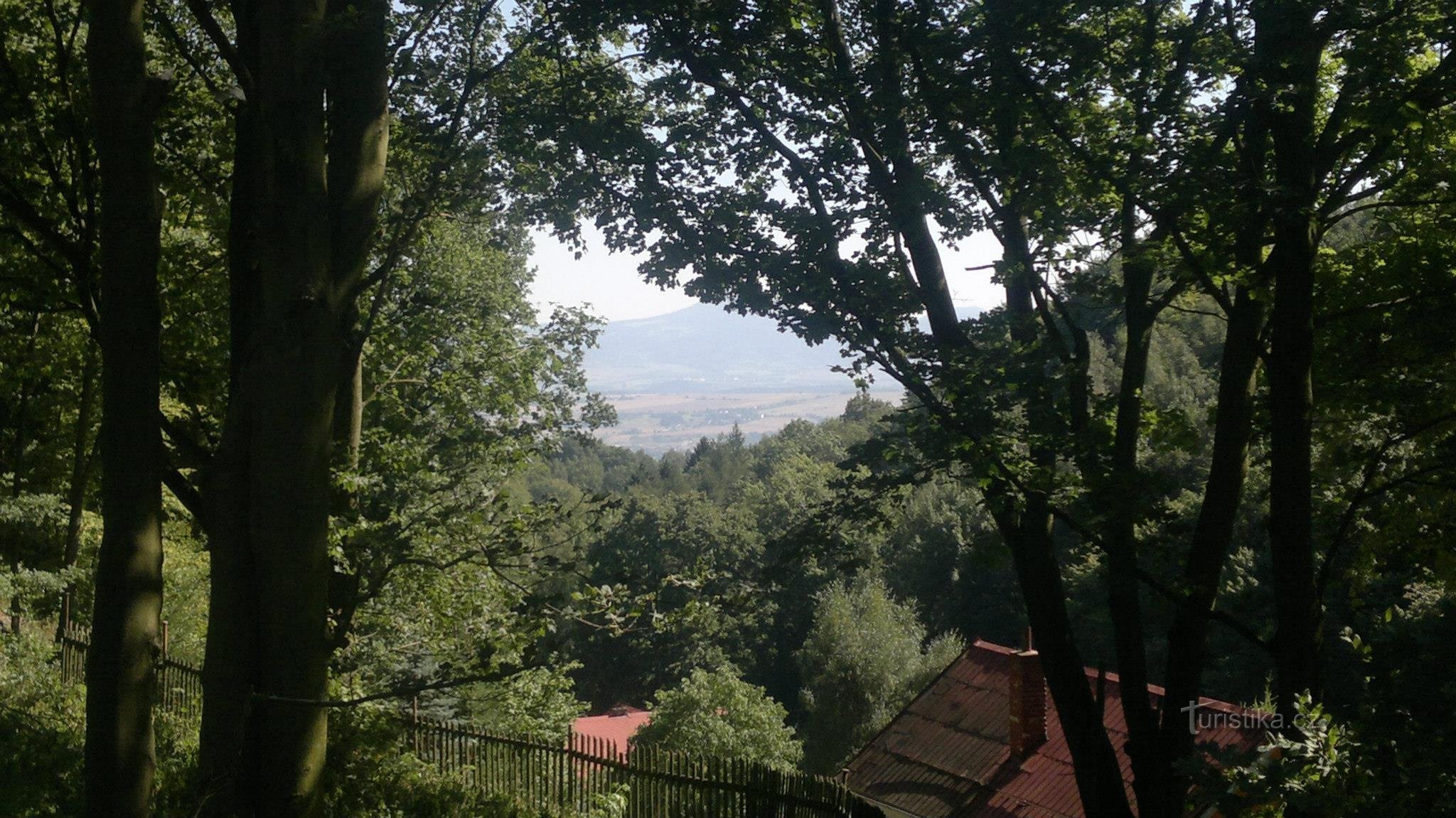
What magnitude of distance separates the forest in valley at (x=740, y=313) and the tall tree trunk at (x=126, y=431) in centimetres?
2

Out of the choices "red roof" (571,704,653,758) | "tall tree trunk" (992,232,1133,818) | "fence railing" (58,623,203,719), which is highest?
"tall tree trunk" (992,232,1133,818)

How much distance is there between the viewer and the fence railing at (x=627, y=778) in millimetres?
9227

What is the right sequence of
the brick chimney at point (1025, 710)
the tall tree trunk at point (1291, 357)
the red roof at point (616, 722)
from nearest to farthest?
the tall tree trunk at point (1291, 357)
the brick chimney at point (1025, 710)
the red roof at point (616, 722)

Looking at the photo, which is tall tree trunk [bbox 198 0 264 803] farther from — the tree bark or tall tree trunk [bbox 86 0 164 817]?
tall tree trunk [bbox 86 0 164 817]

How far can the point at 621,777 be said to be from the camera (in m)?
10.2

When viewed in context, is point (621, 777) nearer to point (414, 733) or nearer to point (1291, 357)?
point (414, 733)

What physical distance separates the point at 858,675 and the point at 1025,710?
21.2m

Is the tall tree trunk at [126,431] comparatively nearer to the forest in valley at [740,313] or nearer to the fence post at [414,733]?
the forest in valley at [740,313]

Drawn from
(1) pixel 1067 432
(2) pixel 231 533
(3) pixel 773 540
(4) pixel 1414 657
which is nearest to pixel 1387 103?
(1) pixel 1067 432

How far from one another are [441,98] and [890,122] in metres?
3.09

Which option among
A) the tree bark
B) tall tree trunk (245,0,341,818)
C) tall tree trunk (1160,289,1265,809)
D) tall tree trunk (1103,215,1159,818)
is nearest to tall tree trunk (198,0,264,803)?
the tree bark

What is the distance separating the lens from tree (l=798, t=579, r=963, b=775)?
35.9m

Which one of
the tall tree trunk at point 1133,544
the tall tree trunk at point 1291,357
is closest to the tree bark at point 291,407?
the tall tree trunk at point 1133,544

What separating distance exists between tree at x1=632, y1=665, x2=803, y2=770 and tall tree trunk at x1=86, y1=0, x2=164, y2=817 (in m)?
22.2
